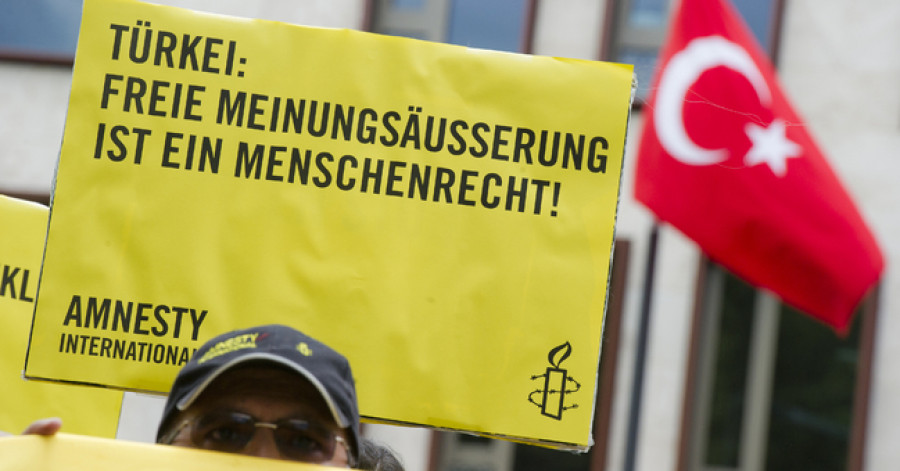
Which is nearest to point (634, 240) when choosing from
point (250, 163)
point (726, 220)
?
point (726, 220)

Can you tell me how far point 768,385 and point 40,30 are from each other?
590cm

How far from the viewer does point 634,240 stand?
8680 millimetres

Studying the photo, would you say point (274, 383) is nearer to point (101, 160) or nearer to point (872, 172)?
point (101, 160)

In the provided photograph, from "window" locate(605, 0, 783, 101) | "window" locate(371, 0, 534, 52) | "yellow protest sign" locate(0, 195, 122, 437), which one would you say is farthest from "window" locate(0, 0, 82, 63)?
"yellow protest sign" locate(0, 195, 122, 437)

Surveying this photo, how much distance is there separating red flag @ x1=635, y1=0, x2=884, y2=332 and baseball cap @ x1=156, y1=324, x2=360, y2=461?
3.34 meters

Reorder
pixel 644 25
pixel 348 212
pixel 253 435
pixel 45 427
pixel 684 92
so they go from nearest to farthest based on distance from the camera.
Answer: pixel 45 427 < pixel 253 435 < pixel 348 212 < pixel 684 92 < pixel 644 25

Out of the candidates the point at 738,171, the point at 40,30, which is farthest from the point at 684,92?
the point at 40,30

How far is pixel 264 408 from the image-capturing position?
2.27 meters

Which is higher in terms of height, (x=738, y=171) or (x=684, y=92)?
(x=684, y=92)

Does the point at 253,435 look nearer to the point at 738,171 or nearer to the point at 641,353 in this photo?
the point at 641,353

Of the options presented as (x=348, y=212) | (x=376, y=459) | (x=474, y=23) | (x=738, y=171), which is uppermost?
(x=474, y=23)

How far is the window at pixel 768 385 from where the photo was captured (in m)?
8.51

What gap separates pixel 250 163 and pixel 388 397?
0.64 meters

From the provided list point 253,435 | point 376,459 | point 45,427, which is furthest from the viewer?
point 376,459
